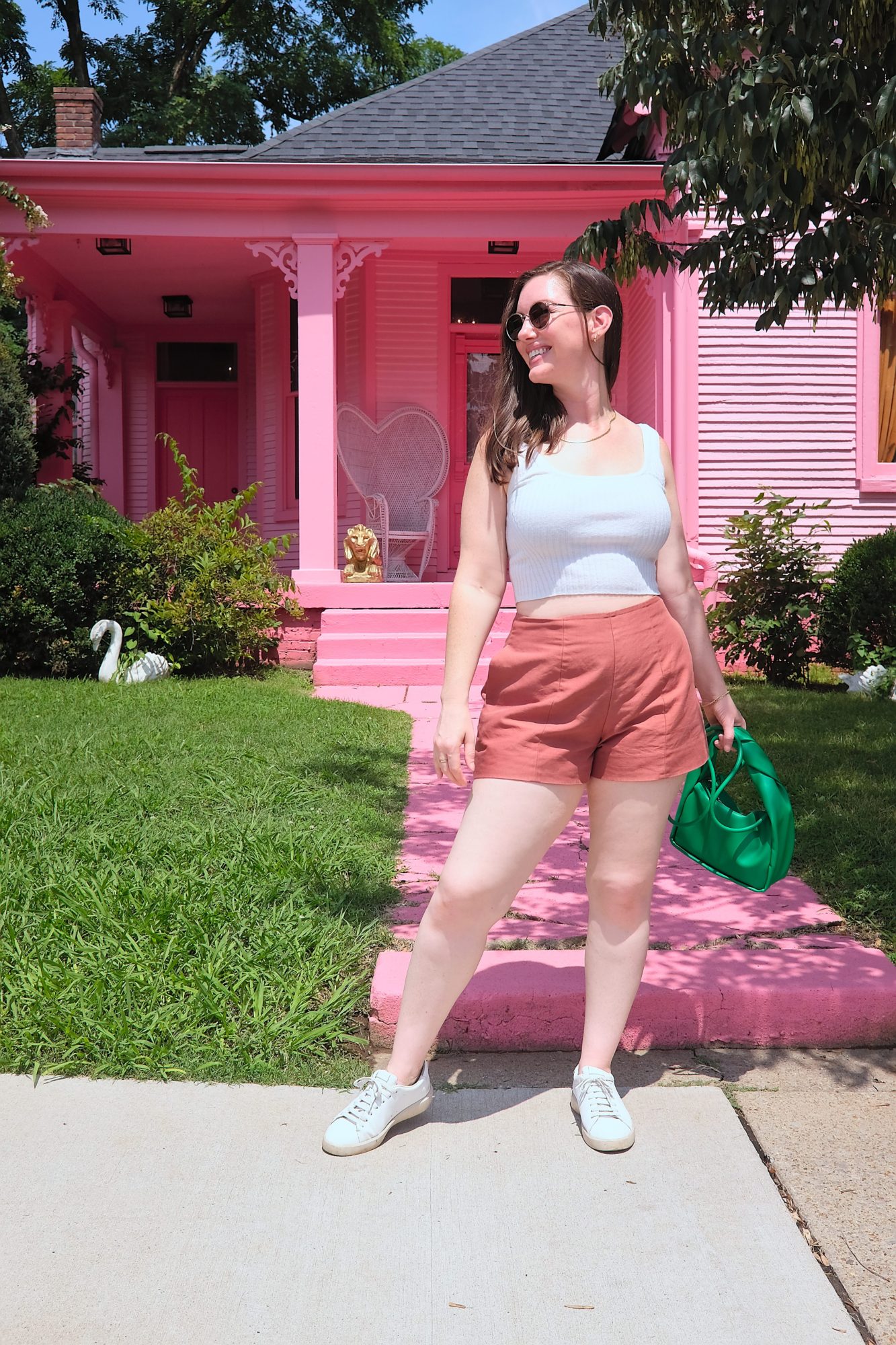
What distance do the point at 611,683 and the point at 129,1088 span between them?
1.51 meters

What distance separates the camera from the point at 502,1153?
2576 mm

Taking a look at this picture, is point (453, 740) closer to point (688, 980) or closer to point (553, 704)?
point (553, 704)

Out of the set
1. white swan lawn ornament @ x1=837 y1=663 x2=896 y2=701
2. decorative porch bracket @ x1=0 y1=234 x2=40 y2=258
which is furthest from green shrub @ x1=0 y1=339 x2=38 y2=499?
white swan lawn ornament @ x1=837 y1=663 x2=896 y2=701

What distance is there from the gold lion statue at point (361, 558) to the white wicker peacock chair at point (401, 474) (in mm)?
1062

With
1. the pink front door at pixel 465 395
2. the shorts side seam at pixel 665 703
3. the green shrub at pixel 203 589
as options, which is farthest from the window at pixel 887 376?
the shorts side seam at pixel 665 703

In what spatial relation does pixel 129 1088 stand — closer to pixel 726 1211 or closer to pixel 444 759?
pixel 444 759

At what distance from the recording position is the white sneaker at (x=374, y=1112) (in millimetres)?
2541

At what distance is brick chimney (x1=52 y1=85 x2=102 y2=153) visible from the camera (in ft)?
40.6

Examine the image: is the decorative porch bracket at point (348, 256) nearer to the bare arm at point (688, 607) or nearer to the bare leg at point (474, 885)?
the bare arm at point (688, 607)

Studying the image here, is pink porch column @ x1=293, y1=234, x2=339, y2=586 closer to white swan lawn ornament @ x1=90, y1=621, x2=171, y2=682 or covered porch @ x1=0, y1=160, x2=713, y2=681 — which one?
covered porch @ x1=0, y1=160, x2=713, y2=681

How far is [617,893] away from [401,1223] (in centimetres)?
80

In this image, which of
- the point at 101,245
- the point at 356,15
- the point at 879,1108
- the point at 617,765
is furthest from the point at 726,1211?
the point at 356,15

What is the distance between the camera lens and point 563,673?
2.46 metres

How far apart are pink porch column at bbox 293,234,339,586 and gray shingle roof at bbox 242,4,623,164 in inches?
51.1
